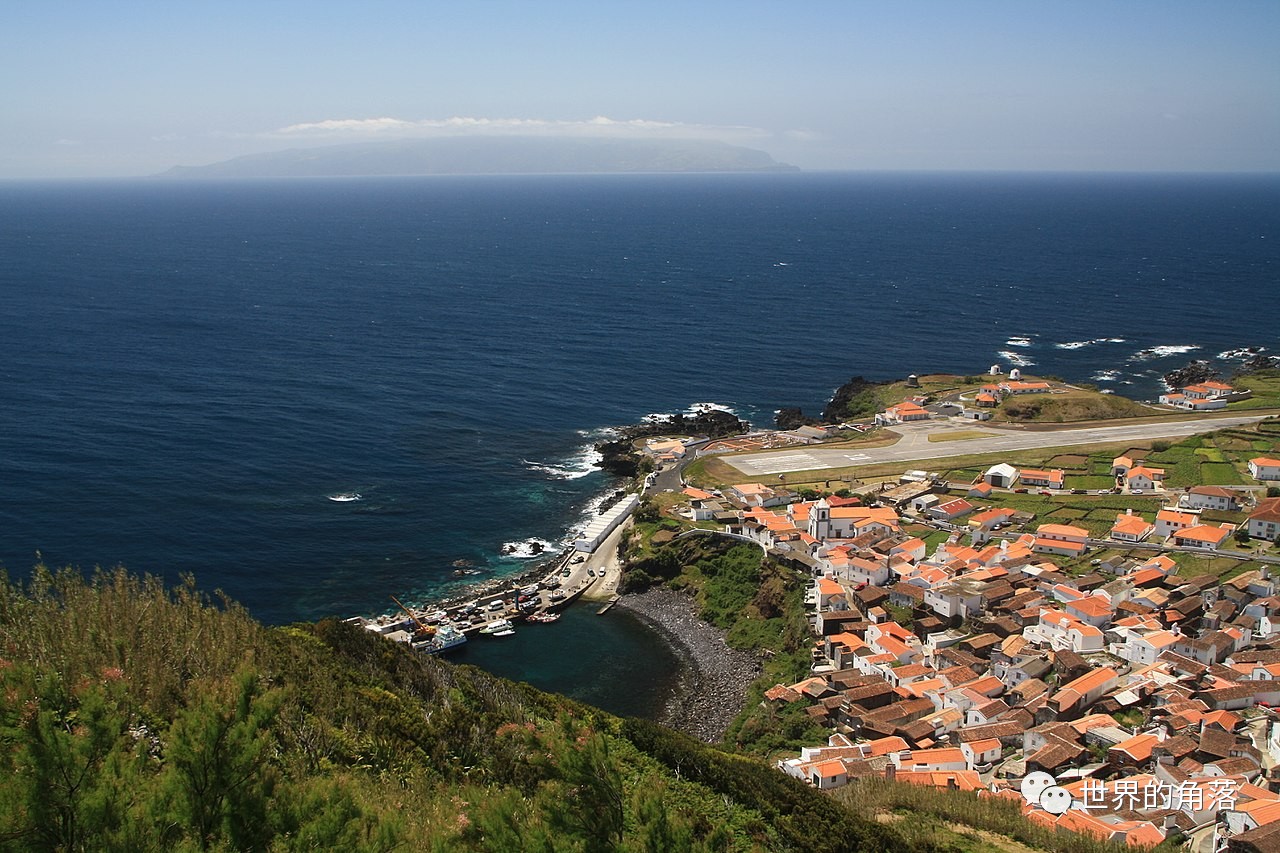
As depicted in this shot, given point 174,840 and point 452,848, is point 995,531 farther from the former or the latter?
point 174,840

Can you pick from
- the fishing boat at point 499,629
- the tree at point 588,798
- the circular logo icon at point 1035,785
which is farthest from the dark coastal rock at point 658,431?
the tree at point 588,798

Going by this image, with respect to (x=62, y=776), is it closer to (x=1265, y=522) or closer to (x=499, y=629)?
(x=499, y=629)

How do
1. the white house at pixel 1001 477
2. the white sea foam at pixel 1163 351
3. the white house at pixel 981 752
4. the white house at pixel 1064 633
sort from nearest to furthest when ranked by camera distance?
the white house at pixel 981 752 < the white house at pixel 1064 633 < the white house at pixel 1001 477 < the white sea foam at pixel 1163 351

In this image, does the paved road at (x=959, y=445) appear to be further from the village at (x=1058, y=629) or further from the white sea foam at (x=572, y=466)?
the white sea foam at (x=572, y=466)

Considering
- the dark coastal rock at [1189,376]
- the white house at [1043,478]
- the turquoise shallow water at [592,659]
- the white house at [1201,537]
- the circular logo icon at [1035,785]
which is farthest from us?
the dark coastal rock at [1189,376]

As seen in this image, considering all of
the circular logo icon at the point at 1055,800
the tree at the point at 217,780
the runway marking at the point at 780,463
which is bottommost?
the circular logo icon at the point at 1055,800

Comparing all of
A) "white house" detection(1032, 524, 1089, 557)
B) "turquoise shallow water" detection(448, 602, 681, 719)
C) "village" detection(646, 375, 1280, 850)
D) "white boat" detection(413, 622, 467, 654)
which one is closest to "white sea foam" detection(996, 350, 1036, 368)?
"village" detection(646, 375, 1280, 850)

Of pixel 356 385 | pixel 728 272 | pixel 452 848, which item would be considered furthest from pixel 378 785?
pixel 728 272
